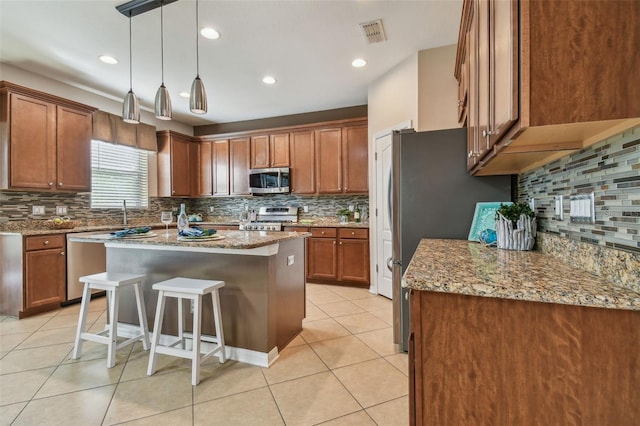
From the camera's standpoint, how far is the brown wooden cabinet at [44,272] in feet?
10.3

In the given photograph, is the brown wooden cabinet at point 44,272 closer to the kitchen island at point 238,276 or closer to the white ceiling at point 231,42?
the kitchen island at point 238,276

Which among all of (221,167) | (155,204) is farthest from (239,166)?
(155,204)

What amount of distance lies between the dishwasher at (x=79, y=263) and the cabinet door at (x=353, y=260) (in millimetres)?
3121

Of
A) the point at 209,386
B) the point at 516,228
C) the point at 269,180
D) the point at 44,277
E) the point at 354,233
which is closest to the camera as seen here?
the point at 516,228

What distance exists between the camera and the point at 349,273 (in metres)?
4.30

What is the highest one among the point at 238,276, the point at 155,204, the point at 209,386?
the point at 155,204

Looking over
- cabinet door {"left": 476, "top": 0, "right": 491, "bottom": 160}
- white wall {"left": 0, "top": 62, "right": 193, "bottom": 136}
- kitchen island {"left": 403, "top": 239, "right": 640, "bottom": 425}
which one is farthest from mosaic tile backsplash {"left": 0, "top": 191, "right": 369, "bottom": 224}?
kitchen island {"left": 403, "top": 239, "right": 640, "bottom": 425}

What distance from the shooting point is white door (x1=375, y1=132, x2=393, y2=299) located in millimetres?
3707

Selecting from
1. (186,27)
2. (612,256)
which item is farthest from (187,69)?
(612,256)

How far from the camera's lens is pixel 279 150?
5039 millimetres

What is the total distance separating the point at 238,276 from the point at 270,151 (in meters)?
3.24

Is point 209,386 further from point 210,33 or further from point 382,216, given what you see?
point 210,33

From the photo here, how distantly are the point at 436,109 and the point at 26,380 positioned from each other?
13.2 ft

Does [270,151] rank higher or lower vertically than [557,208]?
higher
